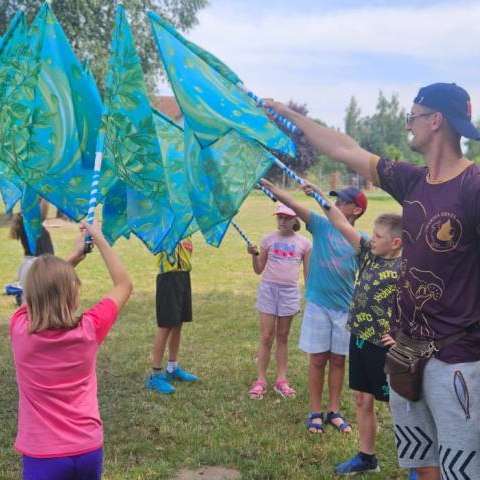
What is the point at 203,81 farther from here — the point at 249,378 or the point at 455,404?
the point at 249,378

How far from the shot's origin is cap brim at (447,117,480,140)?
2.67 metres

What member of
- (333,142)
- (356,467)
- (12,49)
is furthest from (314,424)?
(12,49)

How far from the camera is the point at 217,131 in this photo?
3.22 m

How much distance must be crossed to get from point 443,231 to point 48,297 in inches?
66.4

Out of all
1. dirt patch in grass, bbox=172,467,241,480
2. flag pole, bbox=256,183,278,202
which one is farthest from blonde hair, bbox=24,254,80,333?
dirt patch in grass, bbox=172,467,241,480

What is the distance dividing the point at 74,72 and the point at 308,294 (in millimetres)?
2488

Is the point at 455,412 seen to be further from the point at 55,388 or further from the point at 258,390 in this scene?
the point at 258,390

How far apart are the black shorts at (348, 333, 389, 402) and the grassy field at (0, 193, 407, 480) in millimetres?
610

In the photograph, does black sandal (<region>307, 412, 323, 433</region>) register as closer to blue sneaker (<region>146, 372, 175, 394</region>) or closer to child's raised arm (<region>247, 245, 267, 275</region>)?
blue sneaker (<region>146, 372, 175, 394</region>)

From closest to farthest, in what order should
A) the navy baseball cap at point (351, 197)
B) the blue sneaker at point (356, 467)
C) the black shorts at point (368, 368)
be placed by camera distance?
the black shorts at point (368, 368) < the blue sneaker at point (356, 467) < the navy baseball cap at point (351, 197)

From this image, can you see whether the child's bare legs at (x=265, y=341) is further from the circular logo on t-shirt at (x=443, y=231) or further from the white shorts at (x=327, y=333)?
the circular logo on t-shirt at (x=443, y=231)

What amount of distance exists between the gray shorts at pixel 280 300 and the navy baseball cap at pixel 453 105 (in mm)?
3247

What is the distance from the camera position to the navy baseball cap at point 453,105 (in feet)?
8.79

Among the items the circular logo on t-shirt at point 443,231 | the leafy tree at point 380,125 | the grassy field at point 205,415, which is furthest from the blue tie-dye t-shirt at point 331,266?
the leafy tree at point 380,125
